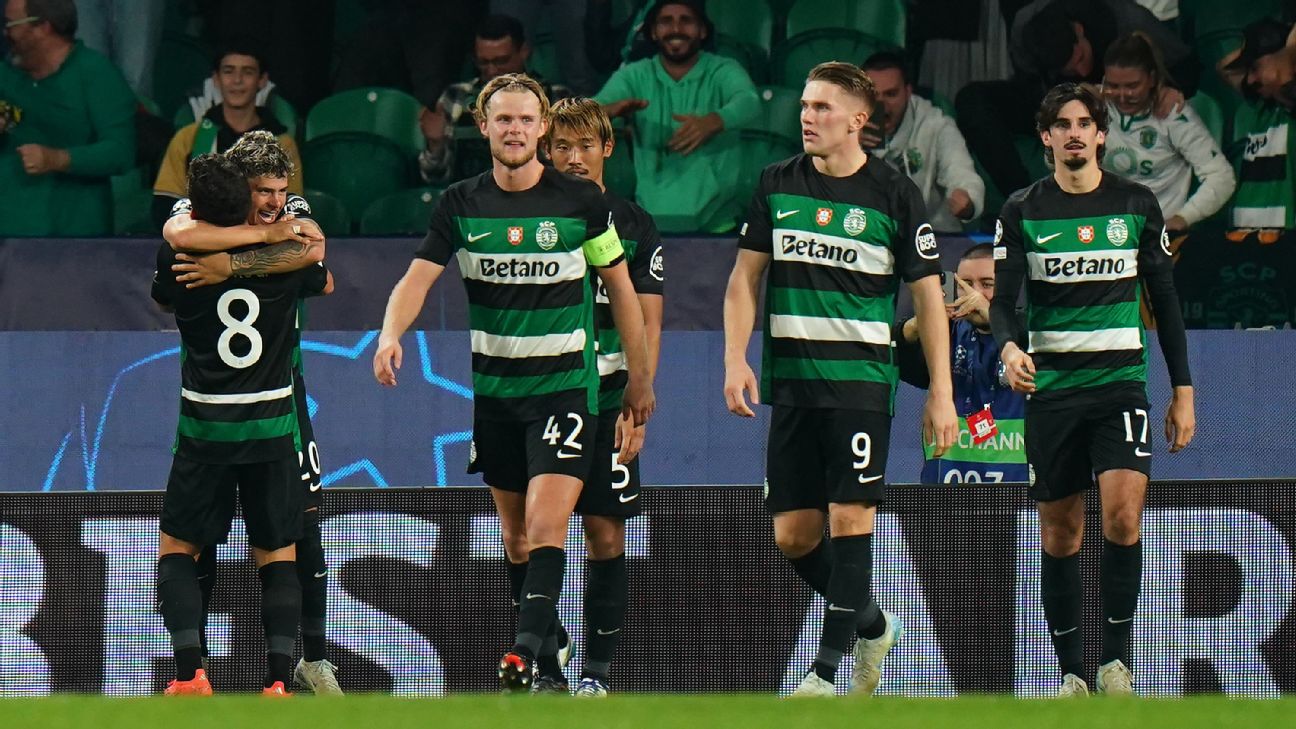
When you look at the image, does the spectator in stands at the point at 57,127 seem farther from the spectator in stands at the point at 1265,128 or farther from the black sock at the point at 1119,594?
the black sock at the point at 1119,594

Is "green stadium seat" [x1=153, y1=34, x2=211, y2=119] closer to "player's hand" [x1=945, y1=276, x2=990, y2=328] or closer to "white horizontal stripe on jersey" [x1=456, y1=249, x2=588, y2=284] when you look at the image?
"player's hand" [x1=945, y1=276, x2=990, y2=328]

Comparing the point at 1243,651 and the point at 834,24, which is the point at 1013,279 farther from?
the point at 834,24

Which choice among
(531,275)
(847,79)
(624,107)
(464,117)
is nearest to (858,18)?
(624,107)

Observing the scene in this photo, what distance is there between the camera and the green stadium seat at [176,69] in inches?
413

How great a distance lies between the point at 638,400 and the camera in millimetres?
6328

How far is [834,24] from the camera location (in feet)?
34.3

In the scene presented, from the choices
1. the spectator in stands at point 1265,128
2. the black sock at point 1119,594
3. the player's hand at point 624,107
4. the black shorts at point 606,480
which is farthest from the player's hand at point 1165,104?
the black shorts at point 606,480

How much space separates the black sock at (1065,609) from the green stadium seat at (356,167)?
475 centimetres

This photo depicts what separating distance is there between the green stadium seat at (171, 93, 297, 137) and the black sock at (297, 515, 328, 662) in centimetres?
400

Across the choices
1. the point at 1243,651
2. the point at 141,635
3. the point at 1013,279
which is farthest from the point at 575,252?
the point at 1243,651

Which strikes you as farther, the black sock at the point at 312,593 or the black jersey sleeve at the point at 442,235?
the black sock at the point at 312,593

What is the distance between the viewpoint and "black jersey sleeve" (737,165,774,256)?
625cm

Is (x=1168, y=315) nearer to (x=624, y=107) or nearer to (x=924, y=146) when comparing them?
(x=924, y=146)

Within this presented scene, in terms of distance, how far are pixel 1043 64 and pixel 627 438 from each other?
4.70 metres
